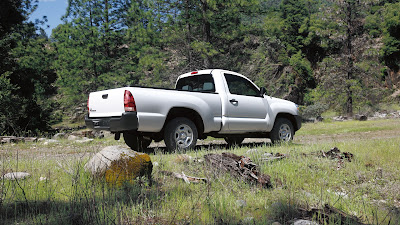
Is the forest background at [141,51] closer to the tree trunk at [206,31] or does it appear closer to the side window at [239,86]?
the tree trunk at [206,31]

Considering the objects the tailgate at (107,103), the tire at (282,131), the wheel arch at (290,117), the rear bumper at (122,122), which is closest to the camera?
the rear bumper at (122,122)

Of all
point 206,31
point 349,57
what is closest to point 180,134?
point 206,31

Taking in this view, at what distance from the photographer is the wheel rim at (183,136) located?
24.7 feet

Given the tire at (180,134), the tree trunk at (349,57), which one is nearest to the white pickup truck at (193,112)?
the tire at (180,134)

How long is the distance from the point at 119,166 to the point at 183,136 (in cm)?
336

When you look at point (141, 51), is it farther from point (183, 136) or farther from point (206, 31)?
point (183, 136)

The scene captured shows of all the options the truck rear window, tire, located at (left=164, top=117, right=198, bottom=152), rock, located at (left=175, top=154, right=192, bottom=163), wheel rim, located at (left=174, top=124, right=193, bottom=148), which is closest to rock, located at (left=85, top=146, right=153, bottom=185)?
rock, located at (left=175, top=154, right=192, bottom=163)

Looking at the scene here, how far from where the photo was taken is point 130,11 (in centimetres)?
2336

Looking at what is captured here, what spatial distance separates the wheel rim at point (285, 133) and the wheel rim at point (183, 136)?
339cm

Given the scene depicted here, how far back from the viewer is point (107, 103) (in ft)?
23.6

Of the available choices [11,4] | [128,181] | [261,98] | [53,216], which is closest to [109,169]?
[128,181]

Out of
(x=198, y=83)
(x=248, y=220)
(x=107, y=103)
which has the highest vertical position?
(x=198, y=83)

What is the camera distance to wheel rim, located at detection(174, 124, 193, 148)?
753 centimetres

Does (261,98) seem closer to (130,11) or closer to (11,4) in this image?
(11,4)
